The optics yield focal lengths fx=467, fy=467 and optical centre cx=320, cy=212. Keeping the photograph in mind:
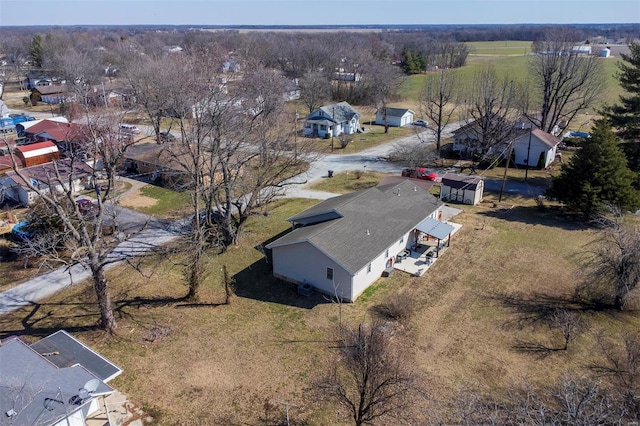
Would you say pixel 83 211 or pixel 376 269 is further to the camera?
pixel 83 211

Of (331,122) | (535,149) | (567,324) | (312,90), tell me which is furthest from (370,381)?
(312,90)

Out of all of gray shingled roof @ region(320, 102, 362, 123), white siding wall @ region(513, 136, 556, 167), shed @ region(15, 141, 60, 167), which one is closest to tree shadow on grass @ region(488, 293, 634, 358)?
white siding wall @ region(513, 136, 556, 167)

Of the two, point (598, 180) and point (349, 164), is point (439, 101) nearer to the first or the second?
point (349, 164)

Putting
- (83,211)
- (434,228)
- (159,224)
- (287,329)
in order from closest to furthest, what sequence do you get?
(287,329) → (434,228) → (83,211) → (159,224)

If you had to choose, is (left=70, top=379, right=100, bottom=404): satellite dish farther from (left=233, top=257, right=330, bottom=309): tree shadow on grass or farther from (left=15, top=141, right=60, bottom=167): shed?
(left=15, top=141, right=60, bottom=167): shed

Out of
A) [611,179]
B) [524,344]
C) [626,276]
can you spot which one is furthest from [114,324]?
[611,179]

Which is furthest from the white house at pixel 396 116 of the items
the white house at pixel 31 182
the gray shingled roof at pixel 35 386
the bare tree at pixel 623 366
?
the gray shingled roof at pixel 35 386

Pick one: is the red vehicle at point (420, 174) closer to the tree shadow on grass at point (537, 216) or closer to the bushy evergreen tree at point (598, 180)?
the tree shadow on grass at point (537, 216)
